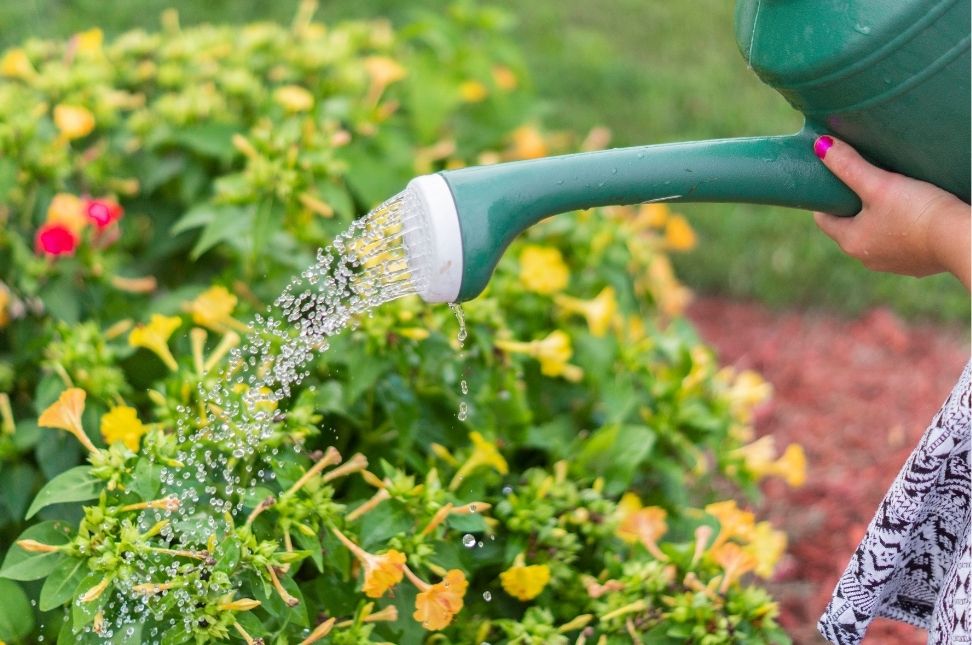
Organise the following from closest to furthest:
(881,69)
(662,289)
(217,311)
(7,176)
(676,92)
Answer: (881,69) < (217,311) < (7,176) < (662,289) < (676,92)

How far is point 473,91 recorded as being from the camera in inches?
115

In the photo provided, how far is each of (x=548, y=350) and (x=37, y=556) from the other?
87 cm

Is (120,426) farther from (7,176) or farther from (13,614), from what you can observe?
(7,176)

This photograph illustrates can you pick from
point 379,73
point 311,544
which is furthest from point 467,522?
point 379,73

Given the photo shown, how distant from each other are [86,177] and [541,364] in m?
1.08

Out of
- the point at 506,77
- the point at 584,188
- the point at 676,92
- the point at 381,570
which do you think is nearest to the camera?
the point at 584,188

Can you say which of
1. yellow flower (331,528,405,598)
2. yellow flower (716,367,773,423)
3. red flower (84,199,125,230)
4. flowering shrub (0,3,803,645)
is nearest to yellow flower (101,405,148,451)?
flowering shrub (0,3,803,645)

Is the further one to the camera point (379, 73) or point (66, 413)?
point (379, 73)

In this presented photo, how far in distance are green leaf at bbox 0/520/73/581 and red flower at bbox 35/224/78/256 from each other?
0.68 m

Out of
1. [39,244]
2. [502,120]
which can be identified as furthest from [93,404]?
[502,120]

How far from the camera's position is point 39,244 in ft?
6.82

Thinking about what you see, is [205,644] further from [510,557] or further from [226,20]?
[226,20]

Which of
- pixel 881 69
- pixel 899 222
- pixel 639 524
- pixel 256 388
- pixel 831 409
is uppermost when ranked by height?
pixel 881 69

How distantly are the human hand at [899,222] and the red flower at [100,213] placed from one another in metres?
1.31
